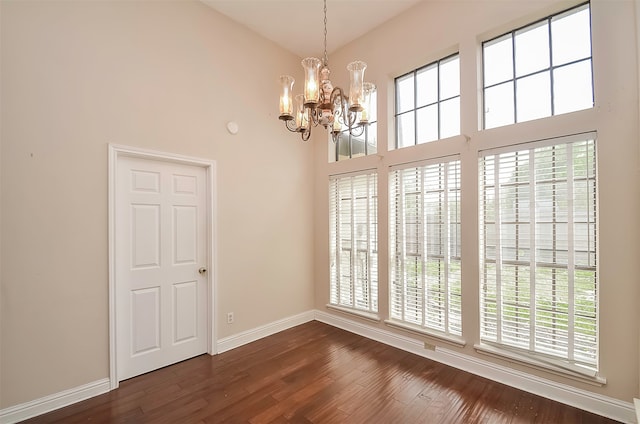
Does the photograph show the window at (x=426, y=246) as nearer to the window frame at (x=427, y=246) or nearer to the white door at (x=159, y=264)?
the window frame at (x=427, y=246)

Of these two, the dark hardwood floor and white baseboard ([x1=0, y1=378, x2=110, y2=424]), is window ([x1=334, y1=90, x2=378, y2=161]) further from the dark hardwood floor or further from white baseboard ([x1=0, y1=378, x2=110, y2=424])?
white baseboard ([x1=0, y1=378, x2=110, y2=424])

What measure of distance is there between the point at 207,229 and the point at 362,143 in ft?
7.50

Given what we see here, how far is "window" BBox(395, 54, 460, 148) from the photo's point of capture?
10.2ft

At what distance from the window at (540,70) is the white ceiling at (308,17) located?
1178 mm

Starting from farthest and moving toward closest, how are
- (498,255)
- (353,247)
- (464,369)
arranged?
(353,247)
(464,369)
(498,255)

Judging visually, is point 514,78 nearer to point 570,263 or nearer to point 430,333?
point 570,263

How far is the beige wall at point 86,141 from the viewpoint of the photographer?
215 cm

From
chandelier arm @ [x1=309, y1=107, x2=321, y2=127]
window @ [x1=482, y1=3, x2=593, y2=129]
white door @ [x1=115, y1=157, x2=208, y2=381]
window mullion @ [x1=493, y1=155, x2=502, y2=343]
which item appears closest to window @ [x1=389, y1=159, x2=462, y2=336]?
window mullion @ [x1=493, y1=155, x2=502, y2=343]

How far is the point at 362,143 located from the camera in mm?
3928

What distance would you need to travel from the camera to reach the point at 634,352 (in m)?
2.06

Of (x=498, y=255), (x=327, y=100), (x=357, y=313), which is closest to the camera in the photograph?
(x=327, y=100)

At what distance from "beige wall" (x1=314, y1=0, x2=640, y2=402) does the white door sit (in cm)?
206

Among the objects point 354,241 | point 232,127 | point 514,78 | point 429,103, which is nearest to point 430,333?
point 354,241

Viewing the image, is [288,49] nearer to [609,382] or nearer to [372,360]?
[372,360]
